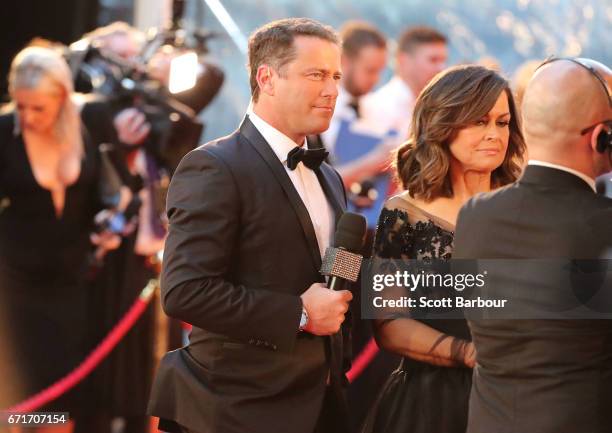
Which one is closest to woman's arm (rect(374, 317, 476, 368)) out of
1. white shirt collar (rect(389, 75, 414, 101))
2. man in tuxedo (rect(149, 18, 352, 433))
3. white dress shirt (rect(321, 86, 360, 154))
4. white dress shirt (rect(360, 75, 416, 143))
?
man in tuxedo (rect(149, 18, 352, 433))

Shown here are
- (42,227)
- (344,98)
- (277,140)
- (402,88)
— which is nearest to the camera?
(277,140)

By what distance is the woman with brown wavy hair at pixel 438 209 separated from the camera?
3045 mm

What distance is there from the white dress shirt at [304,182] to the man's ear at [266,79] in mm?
75

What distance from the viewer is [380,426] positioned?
10.1 ft

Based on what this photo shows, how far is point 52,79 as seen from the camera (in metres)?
5.42

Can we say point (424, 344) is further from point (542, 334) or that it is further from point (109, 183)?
point (109, 183)

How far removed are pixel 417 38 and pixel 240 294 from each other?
360 cm

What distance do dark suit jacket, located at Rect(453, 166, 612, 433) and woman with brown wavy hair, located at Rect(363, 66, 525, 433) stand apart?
0.60 m

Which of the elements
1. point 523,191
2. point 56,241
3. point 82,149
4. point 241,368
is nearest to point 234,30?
point 82,149

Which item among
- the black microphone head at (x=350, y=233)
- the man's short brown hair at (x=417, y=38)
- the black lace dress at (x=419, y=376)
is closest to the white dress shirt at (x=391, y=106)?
the man's short brown hair at (x=417, y=38)

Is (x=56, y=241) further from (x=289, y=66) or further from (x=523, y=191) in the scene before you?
(x=523, y=191)

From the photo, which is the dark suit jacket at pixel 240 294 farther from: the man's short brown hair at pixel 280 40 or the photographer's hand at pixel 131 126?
the photographer's hand at pixel 131 126

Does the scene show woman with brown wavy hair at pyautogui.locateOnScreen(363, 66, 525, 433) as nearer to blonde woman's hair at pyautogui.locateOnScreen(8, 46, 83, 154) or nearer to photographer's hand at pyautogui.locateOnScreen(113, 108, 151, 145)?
blonde woman's hair at pyautogui.locateOnScreen(8, 46, 83, 154)

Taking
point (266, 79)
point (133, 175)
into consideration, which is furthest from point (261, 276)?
point (133, 175)
